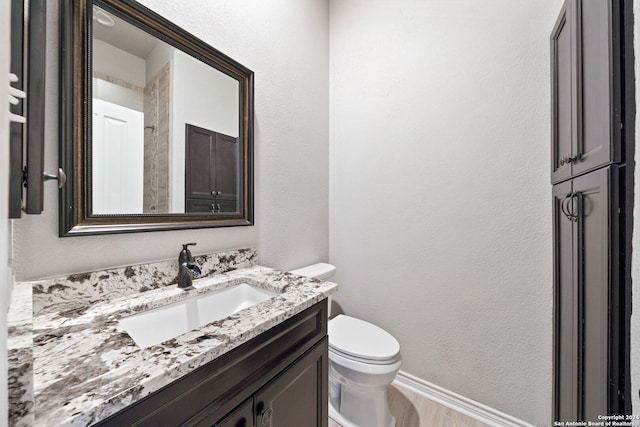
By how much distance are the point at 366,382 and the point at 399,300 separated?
57 centimetres

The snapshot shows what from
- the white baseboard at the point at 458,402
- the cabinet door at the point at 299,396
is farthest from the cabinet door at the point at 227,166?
the white baseboard at the point at 458,402

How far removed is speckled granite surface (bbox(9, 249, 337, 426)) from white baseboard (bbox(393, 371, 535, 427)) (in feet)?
3.63

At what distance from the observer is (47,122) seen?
78 cm

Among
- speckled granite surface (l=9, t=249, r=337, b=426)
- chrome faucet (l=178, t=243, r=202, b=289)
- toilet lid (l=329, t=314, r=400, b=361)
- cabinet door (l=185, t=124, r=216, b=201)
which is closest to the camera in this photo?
speckled granite surface (l=9, t=249, r=337, b=426)

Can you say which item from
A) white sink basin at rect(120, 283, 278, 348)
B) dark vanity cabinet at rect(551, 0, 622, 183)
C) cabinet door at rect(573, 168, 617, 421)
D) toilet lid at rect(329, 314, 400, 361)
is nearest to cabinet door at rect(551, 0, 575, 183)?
dark vanity cabinet at rect(551, 0, 622, 183)

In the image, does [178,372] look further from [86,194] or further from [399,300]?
[399,300]

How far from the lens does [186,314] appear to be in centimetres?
95

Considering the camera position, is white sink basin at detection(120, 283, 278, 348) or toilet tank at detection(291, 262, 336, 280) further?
toilet tank at detection(291, 262, 336, 280)

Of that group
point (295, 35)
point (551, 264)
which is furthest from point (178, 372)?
point (295, 35)

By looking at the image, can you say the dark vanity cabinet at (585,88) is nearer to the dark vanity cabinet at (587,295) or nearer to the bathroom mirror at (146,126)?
the dark vanity cabinet at (587,295)

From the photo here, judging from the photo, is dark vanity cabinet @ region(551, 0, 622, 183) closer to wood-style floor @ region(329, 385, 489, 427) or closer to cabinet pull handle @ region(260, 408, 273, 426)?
cabinet pull handle @ region(260, 408, 273, 426)

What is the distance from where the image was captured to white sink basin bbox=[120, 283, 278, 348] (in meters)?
0.82

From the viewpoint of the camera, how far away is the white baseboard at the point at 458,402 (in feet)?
4.37

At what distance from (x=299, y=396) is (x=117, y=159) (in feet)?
3.46
